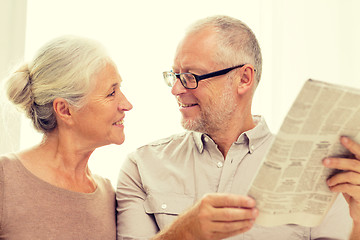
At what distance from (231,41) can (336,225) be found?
0.82 m

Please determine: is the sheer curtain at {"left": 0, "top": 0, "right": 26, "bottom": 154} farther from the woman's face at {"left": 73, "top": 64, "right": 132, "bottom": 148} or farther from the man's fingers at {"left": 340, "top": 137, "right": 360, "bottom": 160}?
the man's fingers at {"left": 340, "top": 137, "right": 360, "bottom": 160}

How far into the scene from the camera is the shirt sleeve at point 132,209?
5.08 ft

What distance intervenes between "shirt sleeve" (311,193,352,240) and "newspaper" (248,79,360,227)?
16.2 inches

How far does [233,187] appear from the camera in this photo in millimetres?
1623

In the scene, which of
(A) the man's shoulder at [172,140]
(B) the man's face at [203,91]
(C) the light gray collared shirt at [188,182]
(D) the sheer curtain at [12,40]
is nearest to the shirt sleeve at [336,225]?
(C) the light gray collared shirt at [188,182]

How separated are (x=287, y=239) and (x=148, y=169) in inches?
23.4

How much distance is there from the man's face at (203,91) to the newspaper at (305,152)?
661 millimetres

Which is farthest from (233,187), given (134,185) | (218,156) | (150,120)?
(150,120)

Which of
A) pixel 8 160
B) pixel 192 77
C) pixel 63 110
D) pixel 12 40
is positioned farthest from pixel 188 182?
pixel 12 40

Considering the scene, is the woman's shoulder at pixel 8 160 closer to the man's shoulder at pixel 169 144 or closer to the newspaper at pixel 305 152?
the man's shoulder at pixel 169 144

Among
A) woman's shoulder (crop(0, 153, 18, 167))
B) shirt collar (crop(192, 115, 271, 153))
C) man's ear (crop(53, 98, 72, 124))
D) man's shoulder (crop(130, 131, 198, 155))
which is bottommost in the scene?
man's shoulder (crop(130, 131, 198, 155))

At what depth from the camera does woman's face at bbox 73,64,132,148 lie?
1.57 m

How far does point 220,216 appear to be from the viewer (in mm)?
1040

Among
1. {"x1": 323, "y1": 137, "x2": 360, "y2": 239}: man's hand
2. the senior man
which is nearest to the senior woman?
the senior man
